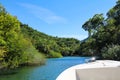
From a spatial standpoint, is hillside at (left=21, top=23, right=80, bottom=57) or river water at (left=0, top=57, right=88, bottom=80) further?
hillside at (left=21, top=23, right=80, bottom=57)

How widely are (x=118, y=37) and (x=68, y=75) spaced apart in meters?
35.8

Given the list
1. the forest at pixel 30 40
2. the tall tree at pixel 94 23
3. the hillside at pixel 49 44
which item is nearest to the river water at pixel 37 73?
the forest at pixel 30 40

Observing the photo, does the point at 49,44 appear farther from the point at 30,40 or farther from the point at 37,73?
the point at 37,73

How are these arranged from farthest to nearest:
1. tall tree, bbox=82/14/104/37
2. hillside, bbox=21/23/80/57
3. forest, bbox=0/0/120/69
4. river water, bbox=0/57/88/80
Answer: hillside, bbox=21/23/80/57 → tall tree, bbox=82/14/104/37 → forest, bbox=0/0/120/69 → river water, bbox=0/57/88/80

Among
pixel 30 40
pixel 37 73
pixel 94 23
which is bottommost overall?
pixel 37 73

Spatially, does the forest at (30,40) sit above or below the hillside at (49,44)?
below

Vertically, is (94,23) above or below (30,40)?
above

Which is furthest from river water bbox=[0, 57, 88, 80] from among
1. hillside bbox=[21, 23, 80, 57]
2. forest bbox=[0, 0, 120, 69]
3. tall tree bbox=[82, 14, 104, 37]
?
tall tree bbox=[82, 14, 104, 37]

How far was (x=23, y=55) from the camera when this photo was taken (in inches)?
1276

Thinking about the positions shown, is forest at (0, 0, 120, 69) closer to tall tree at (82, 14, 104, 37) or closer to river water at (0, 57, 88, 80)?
tall tree at (82, 14, 104, 37)

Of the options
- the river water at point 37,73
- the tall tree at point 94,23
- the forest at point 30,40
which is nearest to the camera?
the river water at point 37,73

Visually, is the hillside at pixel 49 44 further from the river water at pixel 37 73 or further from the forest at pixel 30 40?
the river water at pixel 37 73

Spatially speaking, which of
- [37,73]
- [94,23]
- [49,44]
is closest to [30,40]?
[94,23]

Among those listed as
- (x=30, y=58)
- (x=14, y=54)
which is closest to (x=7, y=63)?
(x=14, y=54)
